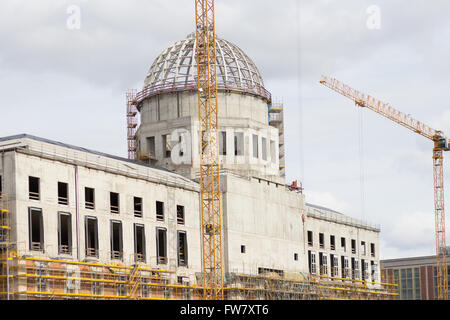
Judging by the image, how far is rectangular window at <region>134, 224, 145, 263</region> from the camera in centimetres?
9506

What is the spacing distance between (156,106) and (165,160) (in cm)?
751

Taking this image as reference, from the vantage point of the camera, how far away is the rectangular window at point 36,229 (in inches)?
3285

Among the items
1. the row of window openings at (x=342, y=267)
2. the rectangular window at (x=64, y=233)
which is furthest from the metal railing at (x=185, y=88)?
the rectangular window at (x=64, y=233)

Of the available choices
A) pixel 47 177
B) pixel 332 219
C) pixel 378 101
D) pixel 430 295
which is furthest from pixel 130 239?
pixel 430 295

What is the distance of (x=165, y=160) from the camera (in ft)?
381

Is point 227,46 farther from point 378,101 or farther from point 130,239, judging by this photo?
point 378,101

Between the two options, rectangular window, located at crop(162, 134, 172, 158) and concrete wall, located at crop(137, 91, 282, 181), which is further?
rectangular window, located at crop(162, 134, 172, 158)

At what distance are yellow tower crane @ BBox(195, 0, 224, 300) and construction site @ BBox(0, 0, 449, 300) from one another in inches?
6.9

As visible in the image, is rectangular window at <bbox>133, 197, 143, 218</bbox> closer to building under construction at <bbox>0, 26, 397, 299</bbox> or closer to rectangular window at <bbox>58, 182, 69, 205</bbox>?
building under construction at <bbox>0, 26, 397, 299</bbox>

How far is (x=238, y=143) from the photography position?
383 feet

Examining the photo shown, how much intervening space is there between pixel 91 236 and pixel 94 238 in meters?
1.46

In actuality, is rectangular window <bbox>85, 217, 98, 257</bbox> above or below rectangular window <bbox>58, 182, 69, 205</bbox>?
below

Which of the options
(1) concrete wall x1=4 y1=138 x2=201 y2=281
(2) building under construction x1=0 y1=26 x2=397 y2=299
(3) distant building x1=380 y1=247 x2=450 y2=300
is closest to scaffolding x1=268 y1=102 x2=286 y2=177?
(2) building under construction x1=0 y1=26 x2=397 y2=299

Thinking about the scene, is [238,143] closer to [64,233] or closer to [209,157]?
[209,157]
